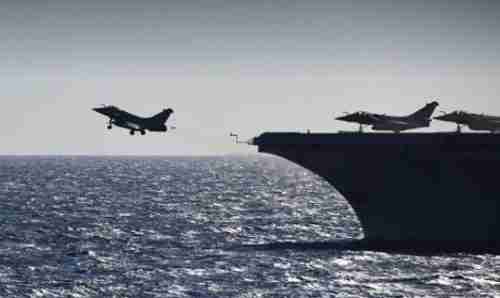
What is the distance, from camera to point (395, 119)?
7950 centimetres

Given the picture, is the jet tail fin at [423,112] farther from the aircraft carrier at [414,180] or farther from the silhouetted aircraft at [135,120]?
the silhouetted aircraft at [135,120]

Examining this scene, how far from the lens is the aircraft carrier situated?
7019 cm

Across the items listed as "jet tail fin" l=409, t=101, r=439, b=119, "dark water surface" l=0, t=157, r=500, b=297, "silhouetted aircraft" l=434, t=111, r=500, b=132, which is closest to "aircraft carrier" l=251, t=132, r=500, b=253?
"dark water surface" l=0, t=157, r=500, b=297

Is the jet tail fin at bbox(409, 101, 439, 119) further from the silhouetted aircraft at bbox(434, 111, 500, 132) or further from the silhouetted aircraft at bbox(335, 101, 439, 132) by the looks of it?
the silhouetted aircraft at bbox(434, 111, 500, 132)

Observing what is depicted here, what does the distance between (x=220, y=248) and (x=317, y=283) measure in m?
16.4

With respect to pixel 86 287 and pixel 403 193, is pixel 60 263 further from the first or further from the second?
pixel 403 193

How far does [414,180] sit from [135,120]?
2095cm

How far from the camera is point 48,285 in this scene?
178 feet

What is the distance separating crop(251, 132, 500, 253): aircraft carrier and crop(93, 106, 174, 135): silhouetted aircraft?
8.45m

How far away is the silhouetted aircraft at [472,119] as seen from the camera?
77750 mm

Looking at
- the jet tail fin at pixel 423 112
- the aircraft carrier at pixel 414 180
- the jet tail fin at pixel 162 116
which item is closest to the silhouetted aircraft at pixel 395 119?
the jet tail fin at pixel 423 112

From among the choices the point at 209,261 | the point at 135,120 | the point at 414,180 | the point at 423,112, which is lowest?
the point at 209,261

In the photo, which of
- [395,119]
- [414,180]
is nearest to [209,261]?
[414,180]

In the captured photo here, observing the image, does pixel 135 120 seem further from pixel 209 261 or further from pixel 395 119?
pixel 395 119
